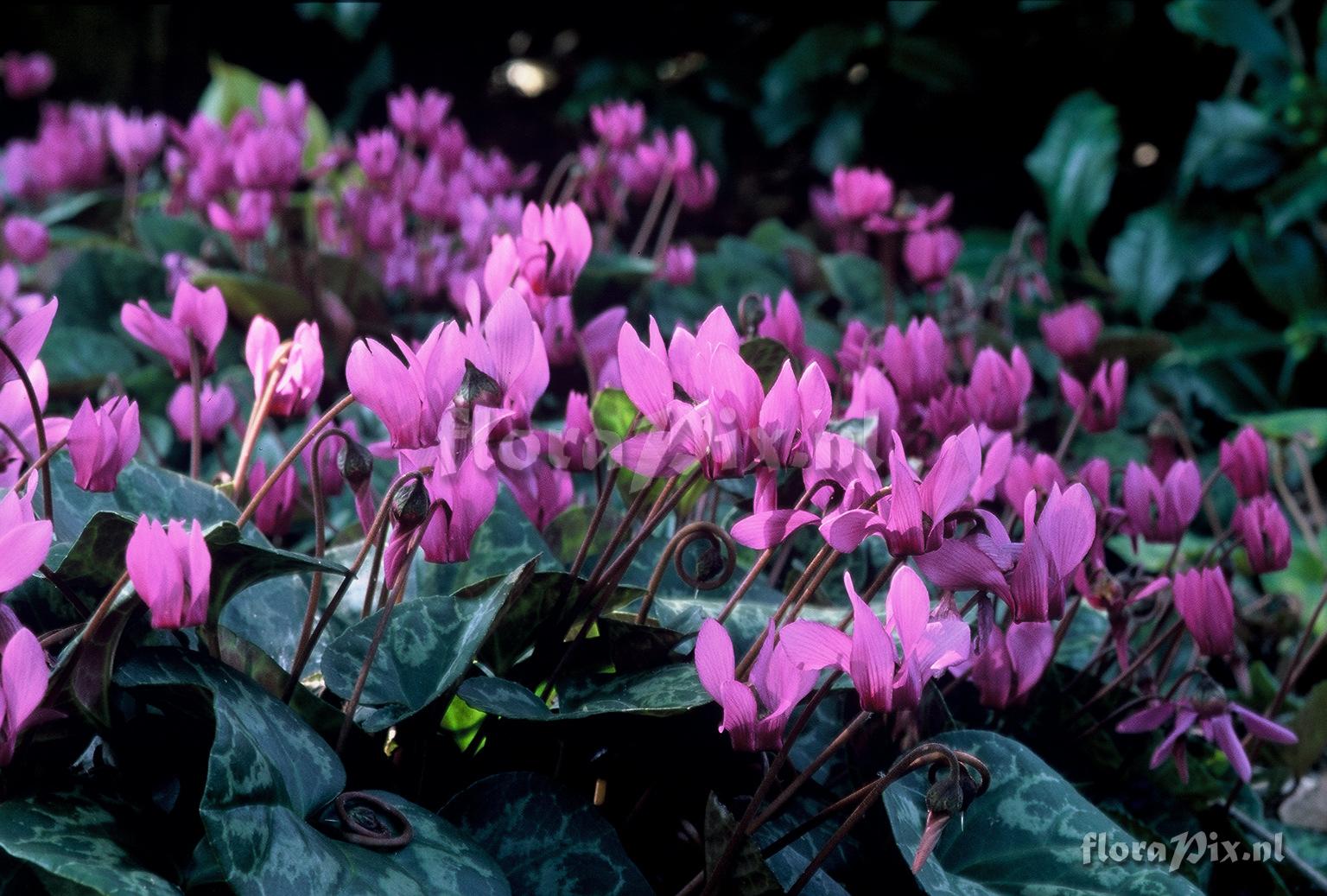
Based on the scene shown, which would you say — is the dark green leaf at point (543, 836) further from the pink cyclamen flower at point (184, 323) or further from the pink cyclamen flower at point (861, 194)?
the pink cyclamen flower at point (861, 194)

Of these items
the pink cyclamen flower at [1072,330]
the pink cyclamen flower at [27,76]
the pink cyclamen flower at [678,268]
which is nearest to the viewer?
the pink cyclamen flower at [1072,330]

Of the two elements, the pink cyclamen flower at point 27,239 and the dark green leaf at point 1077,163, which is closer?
the pink cyclamen flower at point 27,239

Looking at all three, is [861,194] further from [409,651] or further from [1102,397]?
[409,651]

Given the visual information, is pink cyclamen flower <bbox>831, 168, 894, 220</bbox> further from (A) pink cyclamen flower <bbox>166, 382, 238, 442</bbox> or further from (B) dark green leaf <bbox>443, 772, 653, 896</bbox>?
(B) dark green leaf <bbox>443, 772, 653, 896</bbox>

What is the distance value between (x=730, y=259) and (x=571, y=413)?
1.57 metres

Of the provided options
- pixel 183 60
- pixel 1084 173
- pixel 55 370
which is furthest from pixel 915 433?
pixel 183 60

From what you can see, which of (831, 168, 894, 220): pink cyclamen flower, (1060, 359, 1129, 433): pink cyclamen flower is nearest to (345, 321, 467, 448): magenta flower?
(1060, 359, 1129, 433): pink cyclamen flower

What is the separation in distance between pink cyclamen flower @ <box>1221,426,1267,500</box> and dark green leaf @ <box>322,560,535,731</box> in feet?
2.63

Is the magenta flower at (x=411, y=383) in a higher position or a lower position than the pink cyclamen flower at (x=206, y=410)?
higher

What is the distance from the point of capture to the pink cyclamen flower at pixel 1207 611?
98 cm

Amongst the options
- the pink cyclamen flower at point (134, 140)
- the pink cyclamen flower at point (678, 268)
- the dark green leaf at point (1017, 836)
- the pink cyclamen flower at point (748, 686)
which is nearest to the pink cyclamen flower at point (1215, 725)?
the dark green leaf at point (1017, 836)

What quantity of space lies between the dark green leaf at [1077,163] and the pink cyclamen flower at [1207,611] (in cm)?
200

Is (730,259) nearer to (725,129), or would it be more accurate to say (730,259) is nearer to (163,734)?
(725,129)

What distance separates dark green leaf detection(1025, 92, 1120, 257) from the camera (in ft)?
9.37
